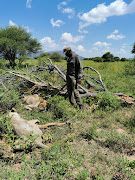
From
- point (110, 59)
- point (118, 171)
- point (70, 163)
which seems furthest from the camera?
point (110, 59)

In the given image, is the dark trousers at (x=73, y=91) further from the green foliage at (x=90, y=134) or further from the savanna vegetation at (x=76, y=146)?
the green foliage at (x=90, y=134)

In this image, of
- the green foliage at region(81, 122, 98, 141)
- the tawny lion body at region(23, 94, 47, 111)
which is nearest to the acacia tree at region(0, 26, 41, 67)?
the tawny lion body at region(23, 94, 47, 111)

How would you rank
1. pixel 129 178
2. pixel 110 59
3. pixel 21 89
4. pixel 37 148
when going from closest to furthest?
1. pixel 129 178
2. pixel 37 148
3. pixel 21 89
4. pixel 110 59

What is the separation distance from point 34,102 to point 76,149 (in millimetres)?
2929

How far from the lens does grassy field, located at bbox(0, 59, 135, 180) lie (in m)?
2.31

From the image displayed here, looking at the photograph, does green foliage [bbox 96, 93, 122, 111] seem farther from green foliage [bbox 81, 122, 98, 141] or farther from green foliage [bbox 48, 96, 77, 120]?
green foliage [bbox 81, 122, 98, 141]

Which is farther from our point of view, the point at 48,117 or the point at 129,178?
the point at 48,117

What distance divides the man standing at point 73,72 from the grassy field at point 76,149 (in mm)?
391

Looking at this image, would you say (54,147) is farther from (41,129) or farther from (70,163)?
(41,129)

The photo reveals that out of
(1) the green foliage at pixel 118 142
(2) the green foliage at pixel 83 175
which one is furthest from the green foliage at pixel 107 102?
(2) the green foliage at pixel 83 175

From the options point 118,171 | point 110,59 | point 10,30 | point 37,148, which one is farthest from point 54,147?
point 110,59

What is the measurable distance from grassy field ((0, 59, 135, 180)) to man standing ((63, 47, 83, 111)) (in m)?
0.39

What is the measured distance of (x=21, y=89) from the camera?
6.68 meters

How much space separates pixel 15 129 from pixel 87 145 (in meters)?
1.63
